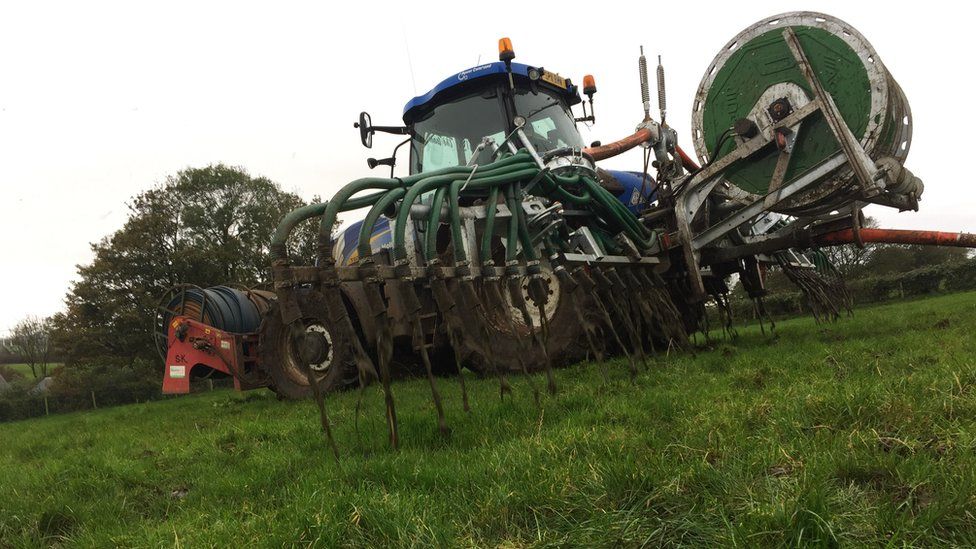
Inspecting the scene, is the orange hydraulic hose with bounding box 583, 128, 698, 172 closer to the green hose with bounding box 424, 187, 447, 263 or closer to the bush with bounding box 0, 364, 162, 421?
the green hose with bounding box 424, 187, 447, 263

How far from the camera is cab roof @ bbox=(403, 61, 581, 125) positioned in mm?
5184

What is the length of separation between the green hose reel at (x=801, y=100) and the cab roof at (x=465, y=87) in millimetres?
1298

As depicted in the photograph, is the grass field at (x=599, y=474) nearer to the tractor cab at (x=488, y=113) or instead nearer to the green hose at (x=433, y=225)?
the green hose at (x=433, y=225)

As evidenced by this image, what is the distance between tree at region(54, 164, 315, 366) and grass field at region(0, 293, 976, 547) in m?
14.8

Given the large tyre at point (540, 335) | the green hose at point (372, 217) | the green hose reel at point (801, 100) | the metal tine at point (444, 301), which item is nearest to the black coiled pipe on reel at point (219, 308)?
the large tyre at point (540, 335)

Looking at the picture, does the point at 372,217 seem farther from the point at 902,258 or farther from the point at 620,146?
the point at 902,258

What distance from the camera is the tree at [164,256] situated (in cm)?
1897

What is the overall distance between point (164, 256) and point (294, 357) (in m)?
18.0

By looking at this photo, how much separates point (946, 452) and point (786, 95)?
3.74 metres

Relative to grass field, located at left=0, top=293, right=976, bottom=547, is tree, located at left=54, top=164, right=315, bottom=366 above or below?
above

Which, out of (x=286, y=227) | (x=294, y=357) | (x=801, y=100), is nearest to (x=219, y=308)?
(x=294, y=357)

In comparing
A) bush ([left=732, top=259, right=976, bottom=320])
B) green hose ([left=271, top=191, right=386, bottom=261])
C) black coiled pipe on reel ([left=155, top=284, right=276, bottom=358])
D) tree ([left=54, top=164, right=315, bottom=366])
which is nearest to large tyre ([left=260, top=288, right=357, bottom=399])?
black coiled pipe on reel ([left=155, top=284, right=276, bottom=358])

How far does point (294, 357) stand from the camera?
218 inches

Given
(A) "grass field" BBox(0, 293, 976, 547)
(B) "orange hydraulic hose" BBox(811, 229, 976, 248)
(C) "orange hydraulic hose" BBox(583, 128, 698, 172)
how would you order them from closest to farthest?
(A) "grass field" BBox(0, 293, 976, 547), (B) "orange hydraulic hose" BBox(811, 229, 976, 248), (C) "orange hydraulic hose" BBox(583, 128, 698, 172)
